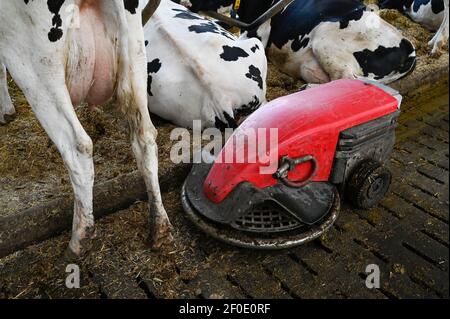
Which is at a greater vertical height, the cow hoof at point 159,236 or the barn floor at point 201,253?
the cow hoof at point 159,236

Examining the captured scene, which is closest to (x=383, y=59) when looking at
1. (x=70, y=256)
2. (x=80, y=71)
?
(x=80, y=71)

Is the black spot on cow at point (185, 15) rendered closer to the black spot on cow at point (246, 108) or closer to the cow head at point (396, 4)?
the black spot on cow at point (246, 108)

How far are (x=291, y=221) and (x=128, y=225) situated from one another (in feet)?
2.92

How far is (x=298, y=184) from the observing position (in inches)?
96.6

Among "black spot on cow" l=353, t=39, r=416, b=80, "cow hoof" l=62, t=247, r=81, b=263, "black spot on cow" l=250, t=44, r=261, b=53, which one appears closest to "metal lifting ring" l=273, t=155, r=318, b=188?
"cow hoof" l=62, t=247, r=81, b=263

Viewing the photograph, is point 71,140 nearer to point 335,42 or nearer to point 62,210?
point 62,210

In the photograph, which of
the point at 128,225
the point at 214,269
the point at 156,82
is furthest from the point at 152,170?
the point at 156,82

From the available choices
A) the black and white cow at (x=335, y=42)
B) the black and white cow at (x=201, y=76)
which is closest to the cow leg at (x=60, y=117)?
the black and white cow at (x=201, y=76)

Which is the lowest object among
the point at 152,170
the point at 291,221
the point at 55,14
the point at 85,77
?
the point at 291,221

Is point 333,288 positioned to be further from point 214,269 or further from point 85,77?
point 85,77

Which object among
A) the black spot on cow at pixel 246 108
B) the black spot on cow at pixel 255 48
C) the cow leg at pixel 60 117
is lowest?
the black spot on cow at pixel 246 108

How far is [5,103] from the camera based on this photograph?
10.7ft

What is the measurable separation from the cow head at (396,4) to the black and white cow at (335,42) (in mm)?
2158

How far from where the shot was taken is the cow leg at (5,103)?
126 inches
